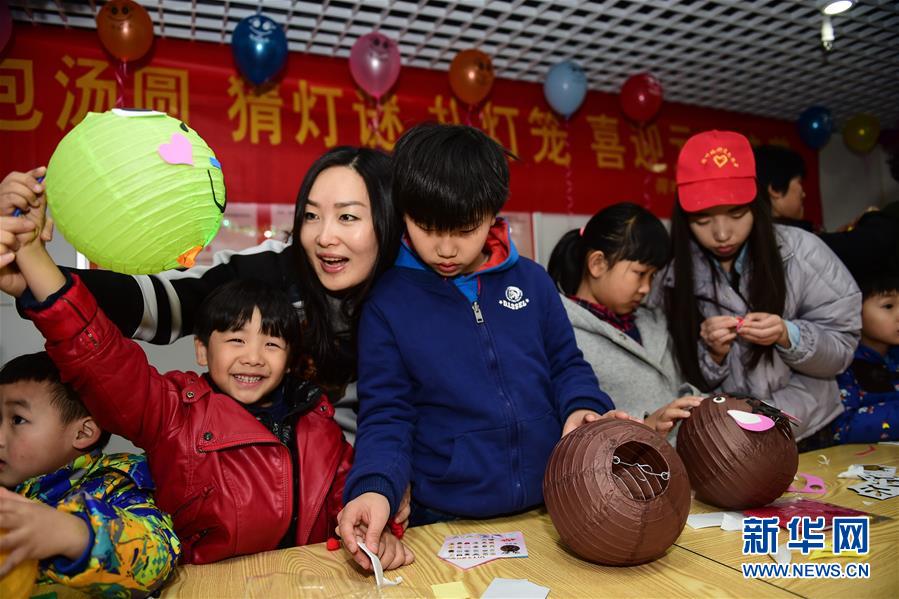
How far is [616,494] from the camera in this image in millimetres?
1066

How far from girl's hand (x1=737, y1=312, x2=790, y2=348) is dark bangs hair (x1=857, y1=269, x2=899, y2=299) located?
42.2 inches

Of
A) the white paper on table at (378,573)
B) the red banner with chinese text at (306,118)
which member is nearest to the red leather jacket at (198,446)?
the white paper on table at (378,573)

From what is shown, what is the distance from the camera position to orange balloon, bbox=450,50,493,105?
3.68m

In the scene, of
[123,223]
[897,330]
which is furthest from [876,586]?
[897,330]

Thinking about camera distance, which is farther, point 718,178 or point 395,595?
point 718,178

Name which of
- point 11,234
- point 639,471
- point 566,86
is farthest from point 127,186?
point 566,86

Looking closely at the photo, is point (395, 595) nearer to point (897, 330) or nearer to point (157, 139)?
point (157, 139)

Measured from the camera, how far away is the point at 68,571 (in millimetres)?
877

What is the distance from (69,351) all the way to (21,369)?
449 millimetres

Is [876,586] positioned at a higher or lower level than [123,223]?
lower

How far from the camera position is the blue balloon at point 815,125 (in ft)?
16.1

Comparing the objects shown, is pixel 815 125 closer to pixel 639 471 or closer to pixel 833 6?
pixel 833 6

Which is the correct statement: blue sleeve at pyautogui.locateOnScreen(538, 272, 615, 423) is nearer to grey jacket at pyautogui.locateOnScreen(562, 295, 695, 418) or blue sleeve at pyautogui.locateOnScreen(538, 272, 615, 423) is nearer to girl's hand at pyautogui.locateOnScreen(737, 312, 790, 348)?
grey jacket at pyautogui.locateOnScreen(562, 295, 695, 418)

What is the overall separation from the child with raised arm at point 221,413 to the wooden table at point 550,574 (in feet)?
0.26
